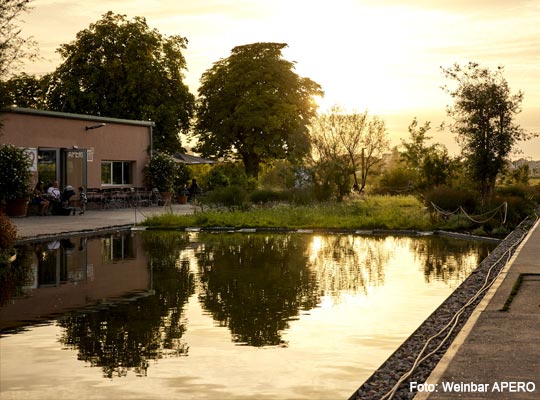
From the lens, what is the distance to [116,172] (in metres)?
40.8

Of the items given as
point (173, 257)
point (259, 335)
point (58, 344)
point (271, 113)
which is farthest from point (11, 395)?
point (271, 113)

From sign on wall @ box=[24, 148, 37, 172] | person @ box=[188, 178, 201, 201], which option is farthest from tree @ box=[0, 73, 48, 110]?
sign on wall @ box=[24, 148, 37, 172]

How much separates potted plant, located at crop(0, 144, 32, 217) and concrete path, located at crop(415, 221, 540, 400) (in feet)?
72.9

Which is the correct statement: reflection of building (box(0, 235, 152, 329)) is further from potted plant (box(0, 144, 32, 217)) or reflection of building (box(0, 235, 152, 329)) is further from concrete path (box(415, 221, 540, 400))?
potted plant (box(0, 144, 32, 217))

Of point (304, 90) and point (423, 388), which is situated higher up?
point (304, 90)

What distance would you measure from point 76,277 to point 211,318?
16.4ft

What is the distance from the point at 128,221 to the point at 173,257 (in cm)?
1156

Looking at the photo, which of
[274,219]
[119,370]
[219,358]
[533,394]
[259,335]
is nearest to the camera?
[533,394]

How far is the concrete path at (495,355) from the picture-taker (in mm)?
6059

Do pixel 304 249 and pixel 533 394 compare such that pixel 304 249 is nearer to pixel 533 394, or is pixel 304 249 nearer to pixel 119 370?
pixel 119 370

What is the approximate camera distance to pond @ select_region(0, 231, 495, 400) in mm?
7043

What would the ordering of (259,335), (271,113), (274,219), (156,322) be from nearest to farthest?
(259,335)
(156,322)
(274,219)
(271,113)

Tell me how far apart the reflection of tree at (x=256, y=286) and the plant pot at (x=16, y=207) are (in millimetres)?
11874

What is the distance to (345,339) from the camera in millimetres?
8867
